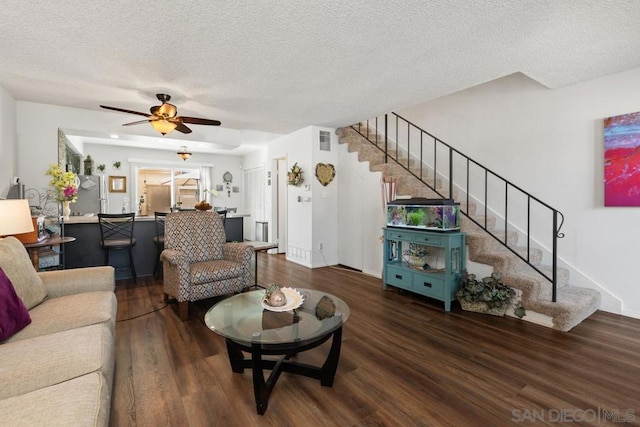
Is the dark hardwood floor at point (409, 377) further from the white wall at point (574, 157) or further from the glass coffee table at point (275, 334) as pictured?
the white wall at point (574, 157)

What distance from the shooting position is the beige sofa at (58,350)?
1023 millimetres

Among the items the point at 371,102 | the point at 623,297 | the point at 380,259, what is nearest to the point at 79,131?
the point at 371,102

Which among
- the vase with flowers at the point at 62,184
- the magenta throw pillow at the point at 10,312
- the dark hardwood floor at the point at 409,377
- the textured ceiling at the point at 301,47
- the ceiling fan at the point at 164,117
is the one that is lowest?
the dark hardwood floor at the point at 409,377

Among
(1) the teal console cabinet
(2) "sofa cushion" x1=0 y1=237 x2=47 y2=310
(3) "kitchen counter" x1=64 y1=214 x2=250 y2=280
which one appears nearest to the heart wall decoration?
(1) the teal console cabinet

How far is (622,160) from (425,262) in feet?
7.08

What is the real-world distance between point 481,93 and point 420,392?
3.94 metres

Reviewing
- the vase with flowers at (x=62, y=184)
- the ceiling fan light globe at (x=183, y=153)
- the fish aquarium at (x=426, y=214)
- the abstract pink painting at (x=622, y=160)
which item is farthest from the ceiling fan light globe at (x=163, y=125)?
the abstract pink painting at (x=622, y=160)

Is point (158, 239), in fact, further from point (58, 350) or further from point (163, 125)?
point (58, 350)

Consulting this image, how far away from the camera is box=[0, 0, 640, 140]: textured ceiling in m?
2.03

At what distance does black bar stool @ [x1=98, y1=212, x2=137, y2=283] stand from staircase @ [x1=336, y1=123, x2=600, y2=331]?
11.9 ft

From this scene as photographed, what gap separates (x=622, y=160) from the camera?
298 centimetres

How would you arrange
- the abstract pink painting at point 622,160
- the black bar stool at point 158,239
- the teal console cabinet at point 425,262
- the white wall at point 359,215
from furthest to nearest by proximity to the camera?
the white wall at point 359,215 < the black bar stool at point 158,239 < the teal console cabinet at point 425,262 < the abstract pink painting at point 622,160

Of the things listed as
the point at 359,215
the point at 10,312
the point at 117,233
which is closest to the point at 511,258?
the point at 359,215

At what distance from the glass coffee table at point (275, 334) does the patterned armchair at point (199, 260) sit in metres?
0.93
